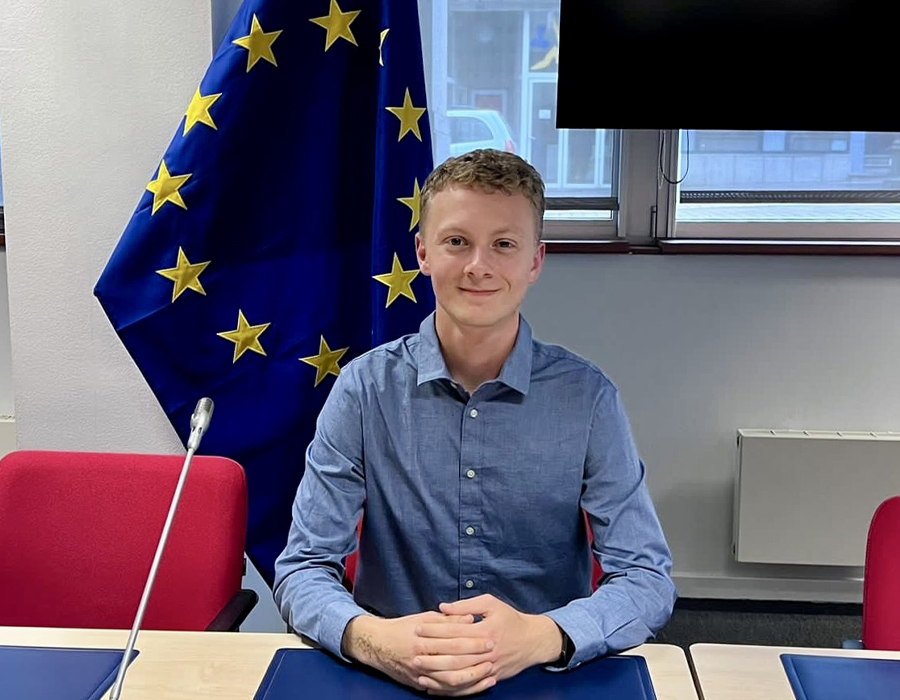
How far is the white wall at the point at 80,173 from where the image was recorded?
203 cm

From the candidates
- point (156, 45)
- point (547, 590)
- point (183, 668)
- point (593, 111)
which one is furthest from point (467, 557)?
point (593, 111)

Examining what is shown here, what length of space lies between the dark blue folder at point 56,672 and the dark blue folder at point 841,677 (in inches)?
32.7

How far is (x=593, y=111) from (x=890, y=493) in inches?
56.9

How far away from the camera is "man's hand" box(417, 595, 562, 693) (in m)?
1.10

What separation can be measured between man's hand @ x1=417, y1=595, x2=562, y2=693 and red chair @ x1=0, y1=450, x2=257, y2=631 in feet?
1.90

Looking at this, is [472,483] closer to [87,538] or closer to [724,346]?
[87,538]

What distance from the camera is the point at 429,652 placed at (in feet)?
3.64

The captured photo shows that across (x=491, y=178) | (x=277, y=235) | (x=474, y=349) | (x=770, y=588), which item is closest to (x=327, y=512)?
(x=474, y=349)

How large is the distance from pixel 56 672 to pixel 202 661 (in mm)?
176

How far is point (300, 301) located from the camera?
2152 millimetres

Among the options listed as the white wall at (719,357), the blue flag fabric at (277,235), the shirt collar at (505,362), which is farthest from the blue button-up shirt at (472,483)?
the white wall at (719,357)

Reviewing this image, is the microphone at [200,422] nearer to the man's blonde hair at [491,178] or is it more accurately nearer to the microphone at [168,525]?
the microphone at [168,525]

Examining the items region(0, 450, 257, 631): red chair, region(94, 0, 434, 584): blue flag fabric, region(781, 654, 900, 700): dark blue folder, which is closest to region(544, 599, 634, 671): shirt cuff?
region(781, 654, 900, 700): dark blue folder

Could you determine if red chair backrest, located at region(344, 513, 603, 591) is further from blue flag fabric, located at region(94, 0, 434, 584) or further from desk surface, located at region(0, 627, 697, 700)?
blue flag fabric, located at region(94, 0, 434, 584)
